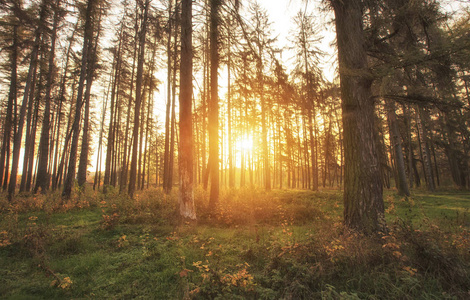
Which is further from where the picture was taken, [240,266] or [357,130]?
[357,130]

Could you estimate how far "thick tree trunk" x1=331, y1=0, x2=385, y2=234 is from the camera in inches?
189

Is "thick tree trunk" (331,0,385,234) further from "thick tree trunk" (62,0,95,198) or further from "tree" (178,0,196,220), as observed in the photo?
"thick tree trunk" (62,0,95,198)

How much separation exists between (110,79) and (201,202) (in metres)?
20.2

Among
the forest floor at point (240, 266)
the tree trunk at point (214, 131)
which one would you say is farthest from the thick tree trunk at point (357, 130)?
the tree trunk at point (214, 131)

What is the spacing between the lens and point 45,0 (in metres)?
10.8

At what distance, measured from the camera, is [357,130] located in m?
5.05

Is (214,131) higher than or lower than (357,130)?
higher

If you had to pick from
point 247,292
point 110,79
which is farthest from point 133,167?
point 110,79

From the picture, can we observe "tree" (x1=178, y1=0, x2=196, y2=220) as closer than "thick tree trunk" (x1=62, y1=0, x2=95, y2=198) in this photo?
Yes

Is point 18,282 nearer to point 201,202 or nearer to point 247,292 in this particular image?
point 247,292

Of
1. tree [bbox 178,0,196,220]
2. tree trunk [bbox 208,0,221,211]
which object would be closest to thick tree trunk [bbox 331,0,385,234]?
tree [bbox 178,0,196,220]

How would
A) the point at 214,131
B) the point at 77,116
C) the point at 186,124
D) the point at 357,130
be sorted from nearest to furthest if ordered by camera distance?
the point at 357,130 < the point at 186,124 < the point at 214,131 < the point at 77,116

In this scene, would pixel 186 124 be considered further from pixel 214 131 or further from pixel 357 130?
pixel 357 130

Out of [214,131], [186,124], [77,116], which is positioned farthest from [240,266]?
[77,116]
